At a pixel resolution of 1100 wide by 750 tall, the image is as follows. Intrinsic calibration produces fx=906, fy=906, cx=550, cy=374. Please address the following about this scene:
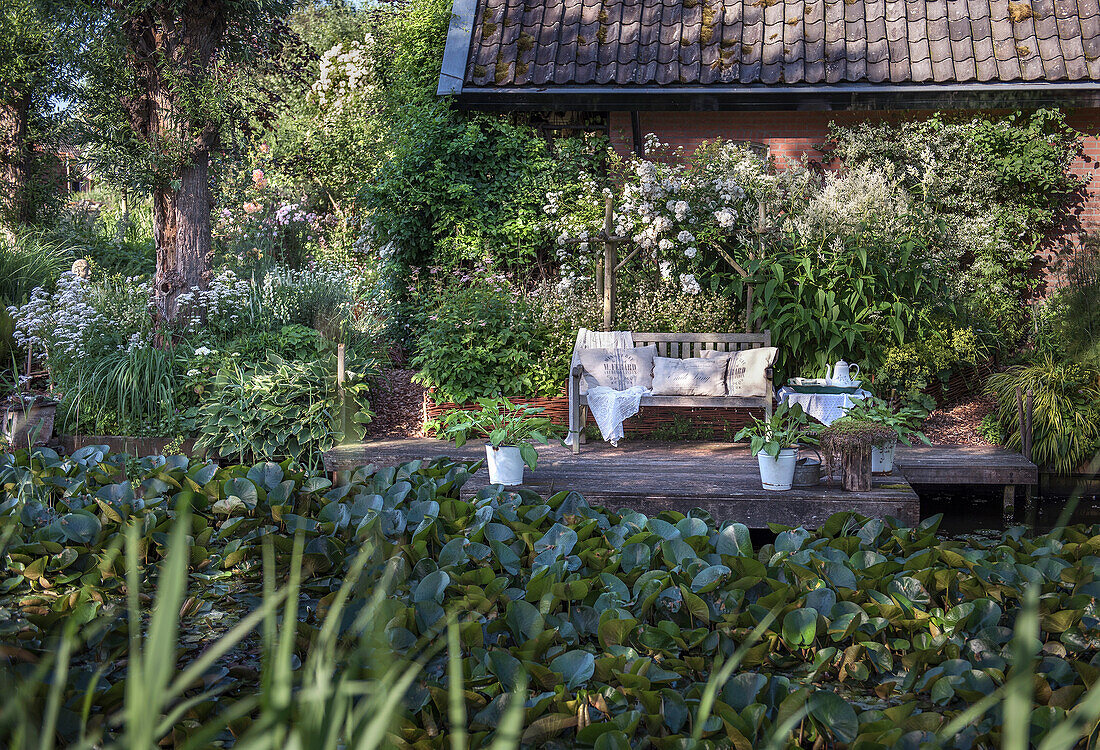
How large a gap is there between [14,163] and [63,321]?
172 inches

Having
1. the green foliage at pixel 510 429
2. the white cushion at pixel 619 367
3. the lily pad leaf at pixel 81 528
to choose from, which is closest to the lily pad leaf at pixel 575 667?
the lily pad leaf at pixel 81 528

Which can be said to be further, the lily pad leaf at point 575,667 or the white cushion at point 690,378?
the white cushion at point 690,378

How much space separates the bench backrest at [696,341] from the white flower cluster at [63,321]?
3.79 m

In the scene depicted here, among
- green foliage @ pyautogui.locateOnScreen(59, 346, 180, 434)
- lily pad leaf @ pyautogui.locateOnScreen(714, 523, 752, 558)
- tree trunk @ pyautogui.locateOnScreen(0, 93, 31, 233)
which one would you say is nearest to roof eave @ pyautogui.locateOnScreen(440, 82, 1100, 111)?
green foliage @ pyautogui.locateOnScreen(59, 346, 180, 434)

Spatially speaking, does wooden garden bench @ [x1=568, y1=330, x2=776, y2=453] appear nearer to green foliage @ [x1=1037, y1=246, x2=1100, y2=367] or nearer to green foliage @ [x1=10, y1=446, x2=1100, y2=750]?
green foliage @ [x1=1037, y1=246, x2=1100, y2=367]

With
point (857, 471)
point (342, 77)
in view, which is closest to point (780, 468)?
point (857, 471)

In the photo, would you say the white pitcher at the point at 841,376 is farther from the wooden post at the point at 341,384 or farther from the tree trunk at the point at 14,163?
the tree trunk at the point at 14,163

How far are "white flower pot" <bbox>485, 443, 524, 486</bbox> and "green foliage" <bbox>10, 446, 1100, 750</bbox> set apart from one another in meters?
0.77

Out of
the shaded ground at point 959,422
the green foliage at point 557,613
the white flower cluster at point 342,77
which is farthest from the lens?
the white flower cluster at point 342,77

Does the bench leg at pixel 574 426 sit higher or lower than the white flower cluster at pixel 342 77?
lower

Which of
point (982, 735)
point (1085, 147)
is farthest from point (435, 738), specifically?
point (1085, 147)

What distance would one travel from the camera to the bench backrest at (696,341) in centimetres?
613

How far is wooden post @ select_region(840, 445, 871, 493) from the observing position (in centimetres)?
427

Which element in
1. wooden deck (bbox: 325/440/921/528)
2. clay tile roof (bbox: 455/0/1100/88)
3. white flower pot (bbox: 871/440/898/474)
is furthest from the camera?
clay tile roof (bbox: 455/0/1100/88)
